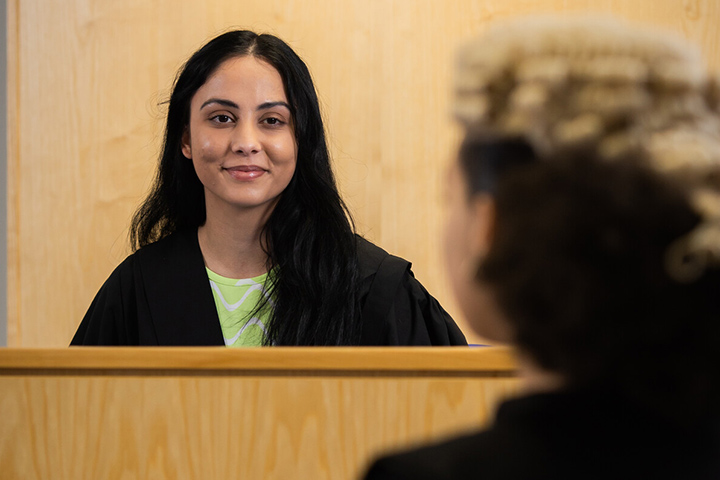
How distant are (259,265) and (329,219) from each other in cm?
15

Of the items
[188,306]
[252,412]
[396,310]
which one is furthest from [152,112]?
[252,412]

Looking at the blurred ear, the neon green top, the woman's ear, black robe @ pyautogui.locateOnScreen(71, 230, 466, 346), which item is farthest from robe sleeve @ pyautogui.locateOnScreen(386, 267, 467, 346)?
the blurred ear

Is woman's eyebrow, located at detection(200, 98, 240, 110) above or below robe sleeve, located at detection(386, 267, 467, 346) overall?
above

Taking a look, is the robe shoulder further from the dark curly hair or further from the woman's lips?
the dark curly hair

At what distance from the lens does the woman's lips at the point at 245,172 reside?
1373mm

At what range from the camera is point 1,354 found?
2.66 feet

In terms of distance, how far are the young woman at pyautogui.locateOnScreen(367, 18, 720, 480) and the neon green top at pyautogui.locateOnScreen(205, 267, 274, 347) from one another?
975 millimetres

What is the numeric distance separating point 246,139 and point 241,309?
0.95 feet

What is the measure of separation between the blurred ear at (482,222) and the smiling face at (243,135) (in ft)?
3.20

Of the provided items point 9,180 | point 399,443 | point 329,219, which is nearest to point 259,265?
point 329,219

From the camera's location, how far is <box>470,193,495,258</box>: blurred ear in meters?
0.41

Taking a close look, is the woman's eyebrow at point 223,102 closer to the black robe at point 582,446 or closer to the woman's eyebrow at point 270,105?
the woman's eyebrow at point 270,105

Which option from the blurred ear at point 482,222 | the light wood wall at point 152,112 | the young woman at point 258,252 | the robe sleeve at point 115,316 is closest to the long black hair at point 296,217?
the young woman at point 258,252

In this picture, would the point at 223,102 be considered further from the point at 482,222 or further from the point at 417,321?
the point at 482,222
